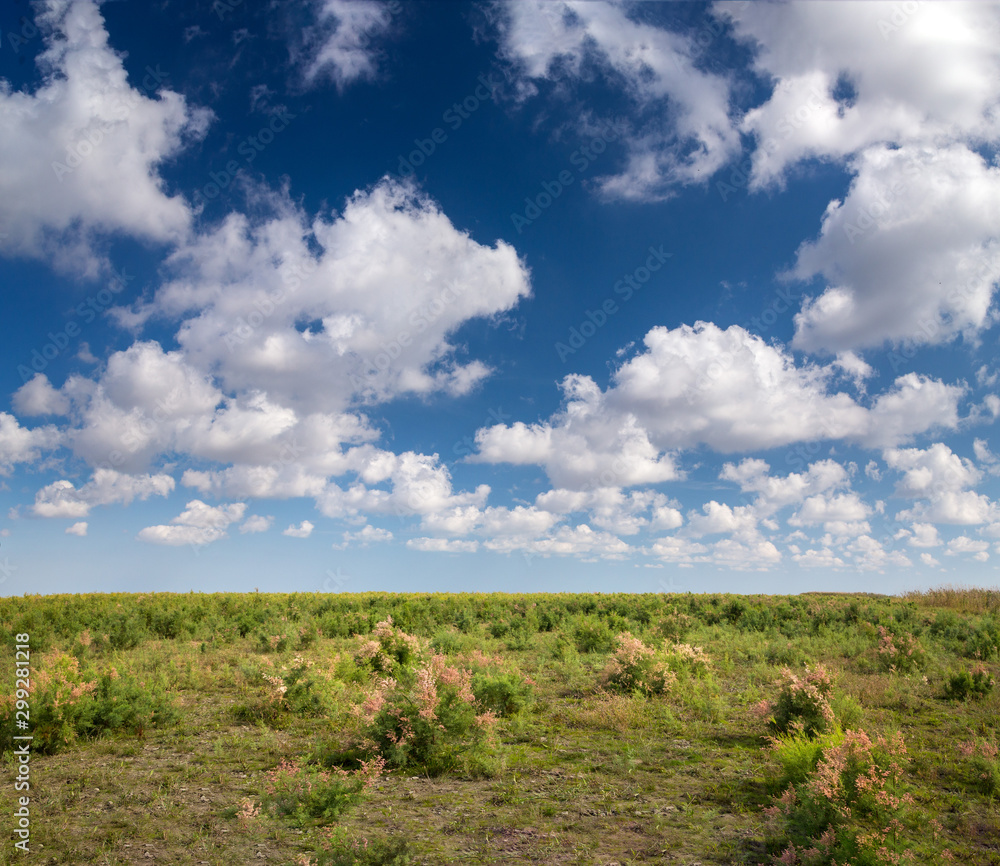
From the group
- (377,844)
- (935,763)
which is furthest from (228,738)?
(935,763)

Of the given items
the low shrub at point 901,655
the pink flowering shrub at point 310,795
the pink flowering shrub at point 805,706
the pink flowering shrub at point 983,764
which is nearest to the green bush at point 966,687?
the low shrub at point 901,655

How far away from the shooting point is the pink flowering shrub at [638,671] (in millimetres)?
11570

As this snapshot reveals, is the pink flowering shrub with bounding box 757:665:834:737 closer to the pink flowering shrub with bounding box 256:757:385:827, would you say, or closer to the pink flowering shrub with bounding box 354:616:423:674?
the pink flowering shrub with bounding box 256:757:385:827

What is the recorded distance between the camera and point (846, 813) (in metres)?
5.15

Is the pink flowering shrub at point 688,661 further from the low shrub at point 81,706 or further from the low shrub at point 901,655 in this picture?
the low shrub at point 81,706

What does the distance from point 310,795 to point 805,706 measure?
7285 millimetres

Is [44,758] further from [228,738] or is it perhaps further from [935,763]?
[935,763]

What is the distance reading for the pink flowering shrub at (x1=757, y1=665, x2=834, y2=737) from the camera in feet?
28.0

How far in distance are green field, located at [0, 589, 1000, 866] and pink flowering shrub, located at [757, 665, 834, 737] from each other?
36mm

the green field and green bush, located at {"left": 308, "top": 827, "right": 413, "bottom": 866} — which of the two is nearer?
green bush, located at {"left": 308, "top": 827, "right": 413, "bottom": 866}

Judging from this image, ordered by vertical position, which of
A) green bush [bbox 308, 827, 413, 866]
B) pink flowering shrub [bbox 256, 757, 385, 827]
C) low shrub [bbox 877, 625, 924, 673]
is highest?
green bush [bbox 308, 827, 413, 866]

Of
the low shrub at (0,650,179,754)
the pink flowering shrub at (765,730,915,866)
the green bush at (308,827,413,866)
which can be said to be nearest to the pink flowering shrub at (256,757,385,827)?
the green bush at (308,827,413,866)

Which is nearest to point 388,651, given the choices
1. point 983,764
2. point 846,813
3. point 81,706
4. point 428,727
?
point 428,727

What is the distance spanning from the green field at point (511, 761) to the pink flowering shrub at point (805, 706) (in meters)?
0.04
